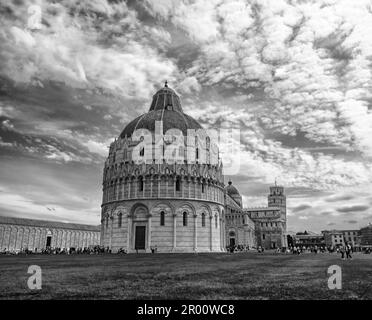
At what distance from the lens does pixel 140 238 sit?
51.1m

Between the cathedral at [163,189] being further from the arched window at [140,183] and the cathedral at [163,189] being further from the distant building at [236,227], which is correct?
the distant building at [236,227]

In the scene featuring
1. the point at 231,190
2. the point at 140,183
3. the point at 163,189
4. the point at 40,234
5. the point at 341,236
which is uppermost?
the point at 231,190

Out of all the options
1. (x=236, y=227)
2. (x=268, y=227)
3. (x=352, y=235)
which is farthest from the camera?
(x=352, y=235)

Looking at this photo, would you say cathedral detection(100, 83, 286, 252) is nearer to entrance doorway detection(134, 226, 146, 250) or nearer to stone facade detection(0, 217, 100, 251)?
entrance doorway detection(134, 226, 146, 250)

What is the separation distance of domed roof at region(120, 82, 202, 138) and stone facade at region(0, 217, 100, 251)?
36410mm

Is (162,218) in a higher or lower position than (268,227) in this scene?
lower

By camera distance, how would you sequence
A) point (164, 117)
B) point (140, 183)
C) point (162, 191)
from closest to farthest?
point (162, 191) → point (140, 183) → point (164, 117)

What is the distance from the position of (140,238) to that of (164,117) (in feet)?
64.5

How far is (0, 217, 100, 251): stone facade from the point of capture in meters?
83.9

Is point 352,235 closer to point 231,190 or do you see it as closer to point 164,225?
point 231,190

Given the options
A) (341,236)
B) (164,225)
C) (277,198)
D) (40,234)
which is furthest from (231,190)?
(341,236)

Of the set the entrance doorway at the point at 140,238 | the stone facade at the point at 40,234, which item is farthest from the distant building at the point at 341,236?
the entrance doorway at the point at 140,238

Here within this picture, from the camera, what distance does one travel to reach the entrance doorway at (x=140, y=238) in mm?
50669
